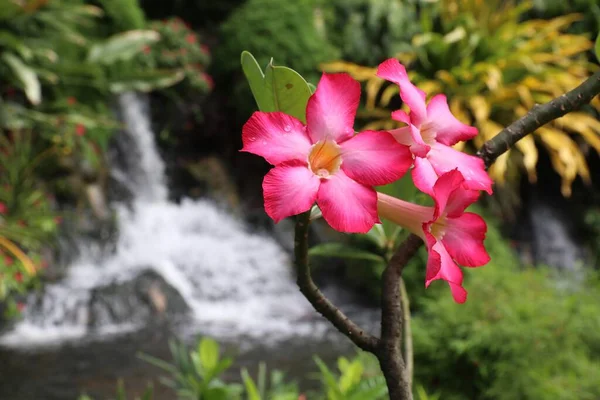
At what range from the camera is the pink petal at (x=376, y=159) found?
1.36 feet

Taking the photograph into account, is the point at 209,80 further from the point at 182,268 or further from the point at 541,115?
the point at 541,115

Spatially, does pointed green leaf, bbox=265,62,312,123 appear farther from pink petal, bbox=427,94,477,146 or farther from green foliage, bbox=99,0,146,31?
green foliage, bbox=99,0,146,31

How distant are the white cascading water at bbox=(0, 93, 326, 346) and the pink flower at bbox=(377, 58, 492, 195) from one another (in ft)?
13.6

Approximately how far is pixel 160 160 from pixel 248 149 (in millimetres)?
7124

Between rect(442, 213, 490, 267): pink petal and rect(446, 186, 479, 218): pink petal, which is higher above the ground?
rect(446, 186, 479, 218): pink petal

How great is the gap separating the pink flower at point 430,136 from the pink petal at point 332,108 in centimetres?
3

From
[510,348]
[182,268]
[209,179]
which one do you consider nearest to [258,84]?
[510,348]

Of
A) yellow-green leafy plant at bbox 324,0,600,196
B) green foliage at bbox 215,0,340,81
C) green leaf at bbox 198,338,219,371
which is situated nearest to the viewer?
green leaf at bbox 198,338,219,371

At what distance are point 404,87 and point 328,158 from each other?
3.7 inches

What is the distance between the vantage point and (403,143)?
46cm

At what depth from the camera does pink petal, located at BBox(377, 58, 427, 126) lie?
18.1 inches

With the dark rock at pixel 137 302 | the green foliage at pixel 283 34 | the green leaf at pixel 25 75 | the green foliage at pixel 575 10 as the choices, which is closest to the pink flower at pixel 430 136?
the dark rock at pixel 137 302

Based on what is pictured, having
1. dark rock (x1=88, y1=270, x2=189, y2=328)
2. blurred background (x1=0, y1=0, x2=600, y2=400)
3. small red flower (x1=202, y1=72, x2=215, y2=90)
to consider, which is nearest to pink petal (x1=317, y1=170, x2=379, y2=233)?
blurred background (x1=0, y1=0, x2=600, y2=400)

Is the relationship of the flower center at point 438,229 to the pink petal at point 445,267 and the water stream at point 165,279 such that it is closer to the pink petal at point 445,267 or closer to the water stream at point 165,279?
the pink petal at point 445,267
